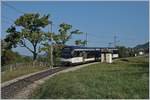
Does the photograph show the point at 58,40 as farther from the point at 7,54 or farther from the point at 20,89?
the point at 20,89

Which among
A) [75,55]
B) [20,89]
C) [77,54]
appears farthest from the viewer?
[77,54]

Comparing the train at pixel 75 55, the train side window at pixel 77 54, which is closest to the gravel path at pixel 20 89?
the train at pixel 75 55

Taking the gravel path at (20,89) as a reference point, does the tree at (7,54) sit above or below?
above

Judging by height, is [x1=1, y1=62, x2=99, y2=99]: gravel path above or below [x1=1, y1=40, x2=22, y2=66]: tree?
below

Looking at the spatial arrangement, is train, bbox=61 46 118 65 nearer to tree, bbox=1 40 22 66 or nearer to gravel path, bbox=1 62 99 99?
tree, bbox=1 40 22 66

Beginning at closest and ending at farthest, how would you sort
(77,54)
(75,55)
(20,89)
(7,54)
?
(20,89) < (75,55) < (77,54) < (7,54)

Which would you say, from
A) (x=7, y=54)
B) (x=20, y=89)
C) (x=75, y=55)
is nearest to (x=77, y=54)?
(x=75, y=55)

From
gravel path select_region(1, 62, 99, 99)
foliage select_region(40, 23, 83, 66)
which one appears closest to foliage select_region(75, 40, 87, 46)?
foliage select_region(40, 23, 83, 66)

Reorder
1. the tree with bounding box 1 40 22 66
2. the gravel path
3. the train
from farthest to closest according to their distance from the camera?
the tree with bounding box 1 40 22 66 < the train < the gravel path

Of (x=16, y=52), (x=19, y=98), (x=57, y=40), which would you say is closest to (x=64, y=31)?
(x=57, y=40)

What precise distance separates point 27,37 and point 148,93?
166ft

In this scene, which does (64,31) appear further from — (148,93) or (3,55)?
(148,93)

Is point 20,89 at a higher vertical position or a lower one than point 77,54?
lower

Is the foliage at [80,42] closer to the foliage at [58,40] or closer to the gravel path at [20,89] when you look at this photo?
the foliage at [58,40]
